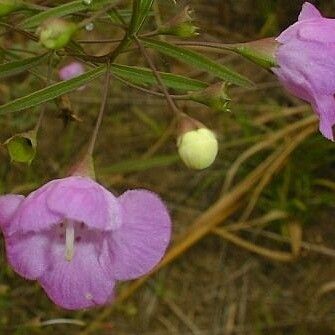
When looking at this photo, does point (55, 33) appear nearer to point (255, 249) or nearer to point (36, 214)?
point (36, 214)

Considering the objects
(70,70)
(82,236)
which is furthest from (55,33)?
(70,70)

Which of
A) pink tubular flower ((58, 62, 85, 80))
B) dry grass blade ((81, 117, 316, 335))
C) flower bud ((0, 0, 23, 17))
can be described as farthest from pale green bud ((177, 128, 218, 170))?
dry grass blade ((81, 117, 316, 335))

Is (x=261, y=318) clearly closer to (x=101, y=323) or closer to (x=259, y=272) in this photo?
(x=259, y=272)

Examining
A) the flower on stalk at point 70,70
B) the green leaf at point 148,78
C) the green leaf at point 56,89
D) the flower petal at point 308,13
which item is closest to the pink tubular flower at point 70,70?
the flower on stalk at point 70,70

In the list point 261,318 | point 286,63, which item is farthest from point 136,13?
point 261,318

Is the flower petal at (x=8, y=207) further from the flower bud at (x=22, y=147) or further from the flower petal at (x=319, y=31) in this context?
the flower petal at (x=319, y=31)
